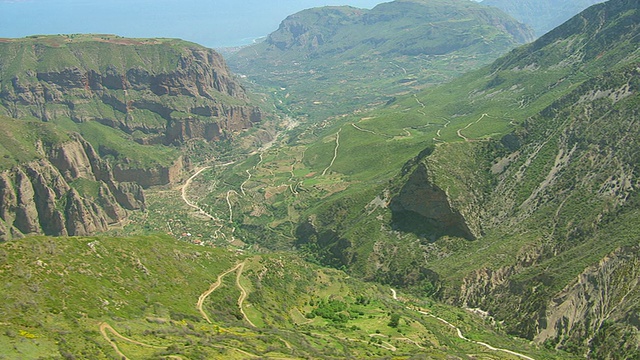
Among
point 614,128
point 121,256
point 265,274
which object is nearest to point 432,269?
point 265,274

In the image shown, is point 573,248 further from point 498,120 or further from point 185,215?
point 185,215

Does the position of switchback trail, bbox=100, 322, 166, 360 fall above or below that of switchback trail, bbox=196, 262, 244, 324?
above

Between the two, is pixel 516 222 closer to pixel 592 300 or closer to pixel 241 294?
pixel 592 300

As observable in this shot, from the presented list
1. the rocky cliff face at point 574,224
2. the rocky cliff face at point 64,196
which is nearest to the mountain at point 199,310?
the rocky cliff face at point 574,224

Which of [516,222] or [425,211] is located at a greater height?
[425,211]

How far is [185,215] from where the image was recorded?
17575cm

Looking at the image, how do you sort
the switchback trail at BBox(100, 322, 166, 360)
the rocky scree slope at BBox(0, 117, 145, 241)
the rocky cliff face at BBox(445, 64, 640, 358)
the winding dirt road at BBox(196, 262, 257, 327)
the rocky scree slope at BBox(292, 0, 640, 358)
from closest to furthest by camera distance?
the switchback trail at BBox(100, 322, 166, 360)
the winding dirt road at BBox(196, 262, 257, 327)
the rocky cliff face at BBox(445, 64, 640, 358)
the rocky scree slope at BBox(292, 0, 640, 358)
the rocky scree slope at BBox(0, 117, 145, 241)

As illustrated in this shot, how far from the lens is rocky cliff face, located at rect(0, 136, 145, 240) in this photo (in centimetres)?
14262

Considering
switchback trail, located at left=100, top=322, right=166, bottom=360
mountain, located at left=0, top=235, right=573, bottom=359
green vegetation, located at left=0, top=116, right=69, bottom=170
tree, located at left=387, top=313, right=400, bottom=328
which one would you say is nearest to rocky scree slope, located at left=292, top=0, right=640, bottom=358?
mountain, located at left=0, top=235, right=573, bottom=359

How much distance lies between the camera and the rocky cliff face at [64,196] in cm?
14262

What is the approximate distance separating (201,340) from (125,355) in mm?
9710

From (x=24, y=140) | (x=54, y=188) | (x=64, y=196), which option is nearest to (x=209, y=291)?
(x=64, y=196)

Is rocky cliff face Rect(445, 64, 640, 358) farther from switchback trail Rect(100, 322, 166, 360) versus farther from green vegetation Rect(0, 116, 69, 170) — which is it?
green vegetation Rect(0, 116, 69, 170)

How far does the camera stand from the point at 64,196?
153125mm
